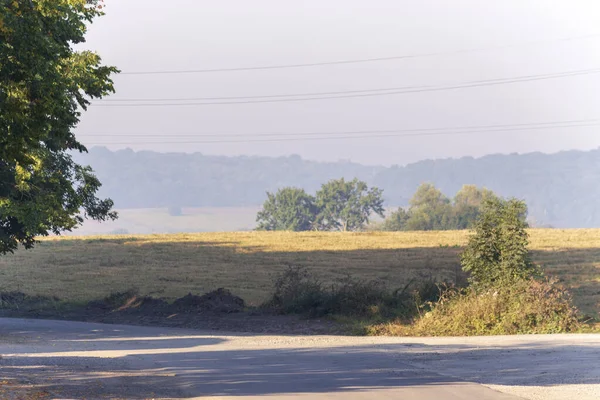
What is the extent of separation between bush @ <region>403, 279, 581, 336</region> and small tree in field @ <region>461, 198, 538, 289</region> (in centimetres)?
83

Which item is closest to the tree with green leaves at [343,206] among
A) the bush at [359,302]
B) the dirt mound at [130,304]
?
the dirt mound at [130,304]

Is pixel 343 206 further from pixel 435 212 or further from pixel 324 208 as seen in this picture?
A: pixel 435 212

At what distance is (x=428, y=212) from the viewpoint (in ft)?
467

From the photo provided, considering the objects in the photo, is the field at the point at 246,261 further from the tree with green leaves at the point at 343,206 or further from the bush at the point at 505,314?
the tree with green leaves at the point at 343,206

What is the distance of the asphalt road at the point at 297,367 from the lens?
1316 cm

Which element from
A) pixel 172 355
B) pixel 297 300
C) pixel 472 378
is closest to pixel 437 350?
pixel 472 378

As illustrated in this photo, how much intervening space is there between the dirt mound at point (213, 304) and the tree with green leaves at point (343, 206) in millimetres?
113081

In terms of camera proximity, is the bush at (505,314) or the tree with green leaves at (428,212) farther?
the tree with green leaves at (428,212)

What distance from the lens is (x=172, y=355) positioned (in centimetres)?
1973

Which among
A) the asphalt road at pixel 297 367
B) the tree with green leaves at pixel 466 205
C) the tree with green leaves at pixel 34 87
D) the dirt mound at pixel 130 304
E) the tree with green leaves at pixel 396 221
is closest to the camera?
the tree with green leaves at pixel 34 87

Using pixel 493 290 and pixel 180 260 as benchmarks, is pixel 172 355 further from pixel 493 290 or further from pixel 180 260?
pixel 180 260

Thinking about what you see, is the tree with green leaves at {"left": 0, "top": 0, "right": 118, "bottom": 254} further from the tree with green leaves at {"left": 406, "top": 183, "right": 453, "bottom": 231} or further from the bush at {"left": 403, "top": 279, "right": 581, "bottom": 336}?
the tree with green leaves at {"left": 406, "top": 183, "right": 453, "bottom": 231}

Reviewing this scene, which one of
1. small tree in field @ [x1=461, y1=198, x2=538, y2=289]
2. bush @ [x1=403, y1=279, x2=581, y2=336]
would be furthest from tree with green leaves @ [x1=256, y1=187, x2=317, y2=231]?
bush @ [x1=403, y1=279, x2=581, y2=336]

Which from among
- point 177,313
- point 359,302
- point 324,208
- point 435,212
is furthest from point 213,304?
point 324,208
